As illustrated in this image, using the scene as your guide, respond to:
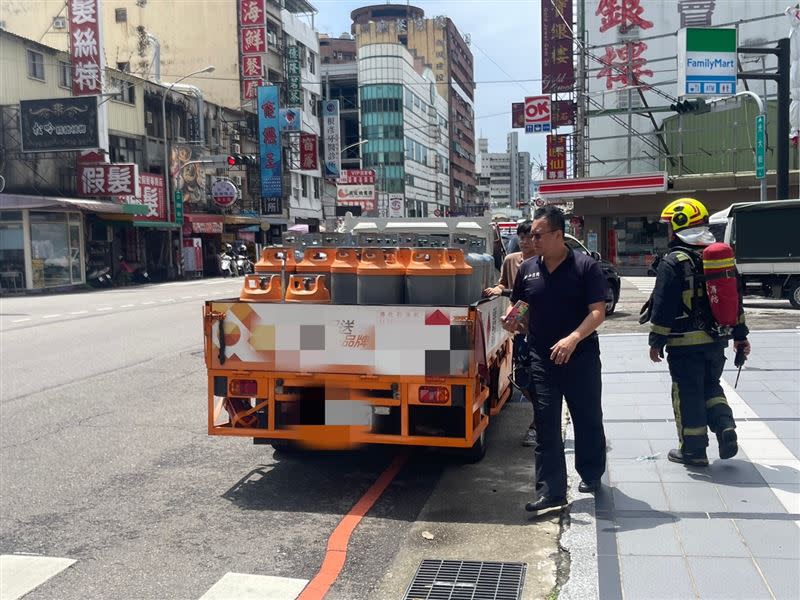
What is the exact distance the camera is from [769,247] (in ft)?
59.8

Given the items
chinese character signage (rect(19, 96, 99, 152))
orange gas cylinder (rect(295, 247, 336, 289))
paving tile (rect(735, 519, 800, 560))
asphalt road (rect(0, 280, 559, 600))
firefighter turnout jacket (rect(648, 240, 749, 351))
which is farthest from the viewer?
chinese character signage (rect(19, 96, 99, 152))

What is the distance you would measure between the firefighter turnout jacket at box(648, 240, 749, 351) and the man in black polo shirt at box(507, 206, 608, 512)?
640mm

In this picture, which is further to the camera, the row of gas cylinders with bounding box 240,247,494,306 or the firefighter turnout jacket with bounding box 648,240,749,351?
the row of gas cylinders with bounding box 240,247,494,306

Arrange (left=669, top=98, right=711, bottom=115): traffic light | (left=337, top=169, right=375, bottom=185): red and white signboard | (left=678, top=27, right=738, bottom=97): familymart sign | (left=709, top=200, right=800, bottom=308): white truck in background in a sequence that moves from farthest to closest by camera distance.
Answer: (left=337, top=169, right=375, bottom=185): red and white signboard → (left=678, top=27, right=738, bottom=97): familymart sign → (left=669, top=98, right=711, bottom=115): traffic light → (left=709, top=200, right=800, bottom=308): white truck in background

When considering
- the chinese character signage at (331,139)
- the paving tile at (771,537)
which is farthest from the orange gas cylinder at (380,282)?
the chinese character signage at (331,139)

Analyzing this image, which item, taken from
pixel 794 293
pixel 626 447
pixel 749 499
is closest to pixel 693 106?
pixel 794 293

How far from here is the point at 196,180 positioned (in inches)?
1686

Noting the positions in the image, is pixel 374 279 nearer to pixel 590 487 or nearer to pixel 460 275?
pixel 460 275

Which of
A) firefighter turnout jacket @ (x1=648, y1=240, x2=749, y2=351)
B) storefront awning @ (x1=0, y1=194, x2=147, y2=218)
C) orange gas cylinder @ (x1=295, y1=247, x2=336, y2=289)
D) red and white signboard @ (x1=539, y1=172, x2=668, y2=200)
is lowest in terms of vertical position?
Result: firefighter turnout jacket @ (x1=648, y1=240, x2=749, y2=351)

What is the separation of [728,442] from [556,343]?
159 centimetres

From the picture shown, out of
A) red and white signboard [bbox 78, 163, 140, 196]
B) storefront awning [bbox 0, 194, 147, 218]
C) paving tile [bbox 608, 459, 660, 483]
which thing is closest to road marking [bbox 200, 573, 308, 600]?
paving tile [bbox 608, 459, 660, 483]

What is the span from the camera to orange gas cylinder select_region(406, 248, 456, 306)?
552 centimetres

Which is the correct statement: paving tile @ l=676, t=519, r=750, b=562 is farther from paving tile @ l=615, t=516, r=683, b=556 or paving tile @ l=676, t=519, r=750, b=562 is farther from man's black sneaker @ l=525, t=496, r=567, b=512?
man's black sneaker @ l=525, t=496, r=567, b=512

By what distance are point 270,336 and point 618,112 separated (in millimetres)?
33907
